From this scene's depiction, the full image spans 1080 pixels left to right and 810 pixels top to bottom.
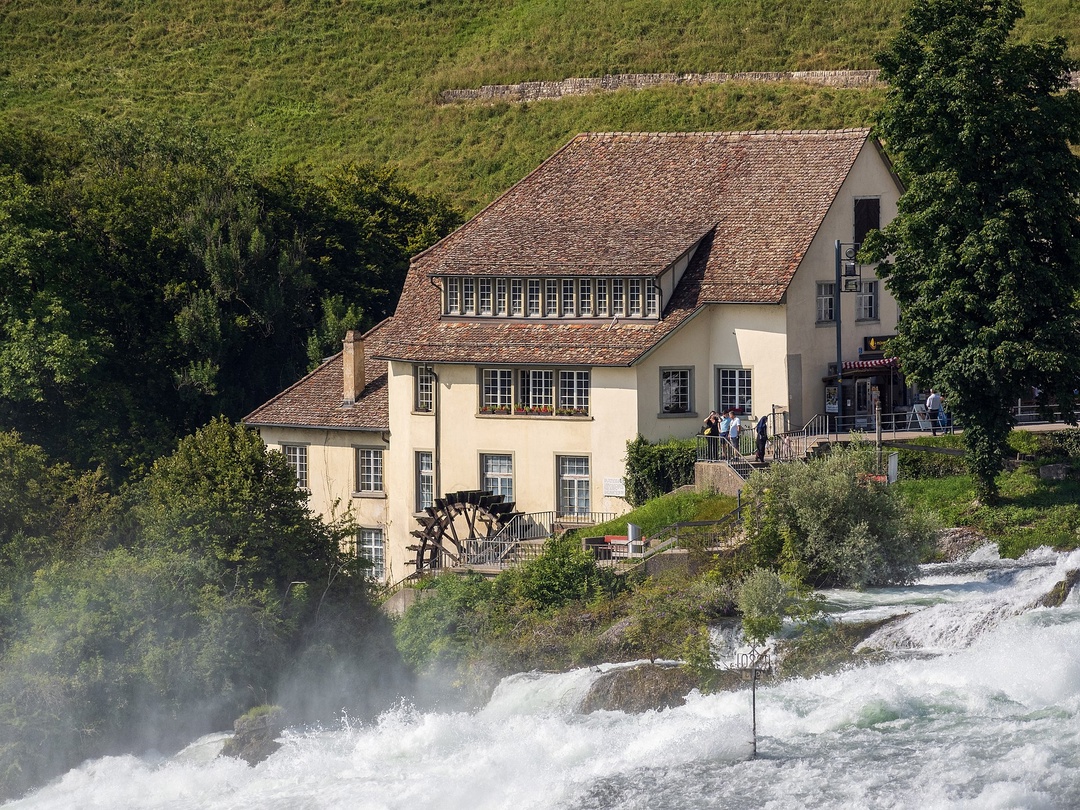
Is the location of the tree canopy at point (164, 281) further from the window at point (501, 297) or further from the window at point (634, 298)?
the window at point (634, 298)

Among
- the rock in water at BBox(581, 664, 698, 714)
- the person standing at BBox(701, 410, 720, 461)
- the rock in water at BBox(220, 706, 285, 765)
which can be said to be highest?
the person standing at BBox(701, 410, 720, 461)

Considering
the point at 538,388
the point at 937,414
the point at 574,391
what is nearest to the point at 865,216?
the point at 937,414

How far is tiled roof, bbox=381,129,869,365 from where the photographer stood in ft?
183

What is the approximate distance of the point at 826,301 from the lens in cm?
5688

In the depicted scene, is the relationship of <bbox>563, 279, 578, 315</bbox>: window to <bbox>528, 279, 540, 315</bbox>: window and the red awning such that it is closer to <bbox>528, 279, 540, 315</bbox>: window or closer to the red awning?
<bbox>528, 279, 540, 315</bbox>: window

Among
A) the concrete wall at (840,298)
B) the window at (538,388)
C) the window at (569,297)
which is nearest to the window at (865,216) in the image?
the concrete wall at (840,298)

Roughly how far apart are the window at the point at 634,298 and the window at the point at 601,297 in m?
0.64

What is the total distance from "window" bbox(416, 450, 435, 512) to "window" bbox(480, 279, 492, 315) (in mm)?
4453

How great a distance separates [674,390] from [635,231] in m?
5.06

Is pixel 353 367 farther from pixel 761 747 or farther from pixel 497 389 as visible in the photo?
pixel 761 747

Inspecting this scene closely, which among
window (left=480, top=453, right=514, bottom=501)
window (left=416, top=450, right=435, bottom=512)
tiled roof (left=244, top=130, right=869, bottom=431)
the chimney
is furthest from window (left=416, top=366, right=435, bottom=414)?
the chimney

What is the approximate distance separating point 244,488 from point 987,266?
18.6 m

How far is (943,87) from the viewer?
48.5 metres

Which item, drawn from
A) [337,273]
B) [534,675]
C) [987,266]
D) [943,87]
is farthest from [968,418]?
[337,273]
